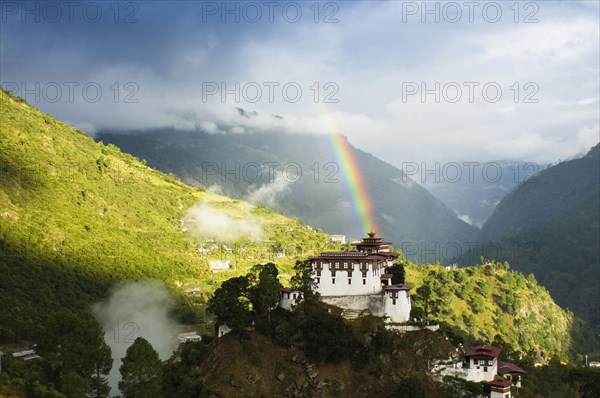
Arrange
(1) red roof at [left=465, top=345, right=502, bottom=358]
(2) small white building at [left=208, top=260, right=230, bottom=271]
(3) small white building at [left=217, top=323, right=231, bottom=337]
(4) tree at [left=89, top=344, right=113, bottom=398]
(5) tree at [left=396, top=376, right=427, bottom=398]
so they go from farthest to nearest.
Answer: (2) small white building at [left=208, top=260, right=230, bottom=271] < (3) small white building at [left=217, top=323, right=231, bottom=337] < (1) red roof at [left=465, top=345, right=502, bottom=358] < (4) tree at [left=89, top=344, right=113, bottom=398] < (5) tree at [left=396, top=376, right=427, bottom=398]

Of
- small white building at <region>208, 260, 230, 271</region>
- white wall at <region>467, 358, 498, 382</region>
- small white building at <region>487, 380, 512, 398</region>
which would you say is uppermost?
small white building at <region>208, 260, 230, 271</region>

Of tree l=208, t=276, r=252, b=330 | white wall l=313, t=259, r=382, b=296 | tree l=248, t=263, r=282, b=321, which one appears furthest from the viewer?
white wall l=313, t=259, r=382, b=296

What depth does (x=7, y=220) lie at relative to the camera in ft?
419

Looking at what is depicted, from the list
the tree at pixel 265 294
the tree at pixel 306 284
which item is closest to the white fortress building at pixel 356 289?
the tree at pixel 306 284

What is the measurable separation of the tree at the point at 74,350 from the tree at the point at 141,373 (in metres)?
3.69

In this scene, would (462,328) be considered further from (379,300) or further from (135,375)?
(135,375)

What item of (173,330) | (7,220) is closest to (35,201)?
(7,220)

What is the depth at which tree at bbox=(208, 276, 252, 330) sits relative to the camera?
255ft

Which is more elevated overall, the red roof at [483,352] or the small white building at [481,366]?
the red roof at [483,352]

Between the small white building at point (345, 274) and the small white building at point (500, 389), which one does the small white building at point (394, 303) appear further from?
the small white building at point (500, 389)

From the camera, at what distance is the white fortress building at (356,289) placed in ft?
264

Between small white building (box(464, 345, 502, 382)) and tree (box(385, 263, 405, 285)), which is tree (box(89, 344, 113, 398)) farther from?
small white building (box(464, 345, 502, 382))

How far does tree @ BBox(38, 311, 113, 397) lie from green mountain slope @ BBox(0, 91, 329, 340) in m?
28.2

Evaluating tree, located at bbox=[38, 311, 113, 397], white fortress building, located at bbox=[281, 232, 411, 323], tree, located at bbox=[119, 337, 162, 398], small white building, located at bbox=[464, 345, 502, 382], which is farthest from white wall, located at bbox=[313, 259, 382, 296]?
tree, located at bbox=[38, 311, 113, 397]
